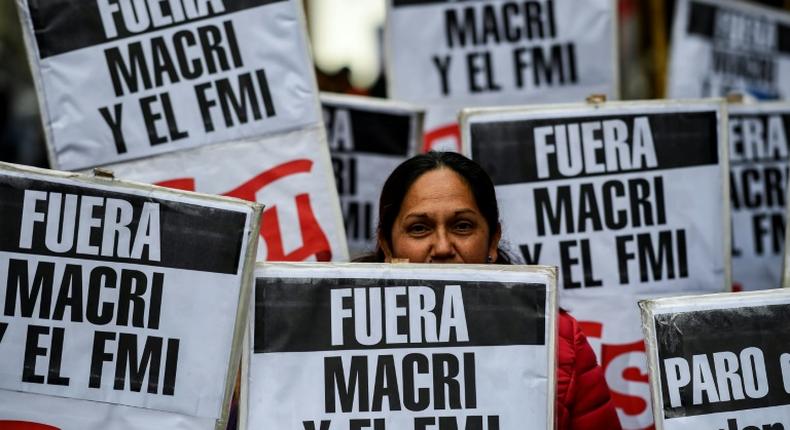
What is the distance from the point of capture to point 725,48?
7.53 m

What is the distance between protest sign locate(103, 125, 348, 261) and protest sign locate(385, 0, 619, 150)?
1.54 metres

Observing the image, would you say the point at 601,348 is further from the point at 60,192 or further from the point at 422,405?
the point at 60,192

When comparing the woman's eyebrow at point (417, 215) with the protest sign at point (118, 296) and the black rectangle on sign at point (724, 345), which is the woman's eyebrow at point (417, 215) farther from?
the black rectangle on sign at point (724, 345)

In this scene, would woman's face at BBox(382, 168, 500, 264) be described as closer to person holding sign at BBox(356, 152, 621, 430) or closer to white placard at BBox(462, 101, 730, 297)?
person holding sign at BBox(356, 152, 621, 430)

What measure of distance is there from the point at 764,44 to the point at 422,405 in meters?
4.92

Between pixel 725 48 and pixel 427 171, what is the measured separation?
3985 millimetres

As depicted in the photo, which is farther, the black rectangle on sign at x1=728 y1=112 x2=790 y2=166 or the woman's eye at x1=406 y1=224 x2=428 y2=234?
the black rectangle on sign at x1=728 y1=112 x2=790 y2=166

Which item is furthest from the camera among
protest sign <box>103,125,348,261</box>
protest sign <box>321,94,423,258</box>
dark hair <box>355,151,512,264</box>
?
protest sign <box>321,94,423,258</box>

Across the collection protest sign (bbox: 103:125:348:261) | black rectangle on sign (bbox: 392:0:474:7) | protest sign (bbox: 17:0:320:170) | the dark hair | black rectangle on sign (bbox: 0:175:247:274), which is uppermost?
black rectangle on sign (bbox: 392:0:474:7)

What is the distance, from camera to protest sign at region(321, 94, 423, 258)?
5.90 meters

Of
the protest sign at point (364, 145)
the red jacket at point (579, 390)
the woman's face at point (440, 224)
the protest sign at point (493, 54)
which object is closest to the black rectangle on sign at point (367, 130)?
the protest sign at point (364, 145)

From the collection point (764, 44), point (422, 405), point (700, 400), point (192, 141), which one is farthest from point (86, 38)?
point (764, 44)

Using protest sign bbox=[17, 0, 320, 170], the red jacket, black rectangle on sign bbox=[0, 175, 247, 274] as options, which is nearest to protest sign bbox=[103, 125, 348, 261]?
protest sign bbox=[17, 0, 320, 170]

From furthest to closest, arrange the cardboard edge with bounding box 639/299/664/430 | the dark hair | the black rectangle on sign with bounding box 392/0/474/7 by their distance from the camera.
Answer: the black rectangle on sign with bounding box 392/0/474/7
the dark hair
the cardboard edge with bounding box 639/299/664/430
